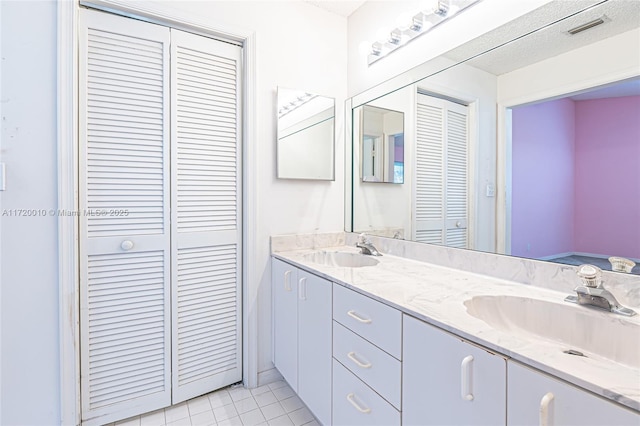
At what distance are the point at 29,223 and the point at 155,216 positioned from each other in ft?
1.54

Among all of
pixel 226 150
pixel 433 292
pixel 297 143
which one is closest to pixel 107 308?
pixel 226 150

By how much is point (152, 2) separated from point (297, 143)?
984 millimetres

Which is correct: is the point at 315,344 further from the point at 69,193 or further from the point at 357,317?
the point at 69,193

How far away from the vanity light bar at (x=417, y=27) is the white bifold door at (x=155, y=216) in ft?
2.67

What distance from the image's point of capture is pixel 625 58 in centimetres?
93

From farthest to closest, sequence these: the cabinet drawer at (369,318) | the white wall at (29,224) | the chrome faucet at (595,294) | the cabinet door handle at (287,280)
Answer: the cabinet door handle at (287,280) → the white wall at (29,224) → the cabinet drawer at (369,318) → the chrome faucet at (595,294)

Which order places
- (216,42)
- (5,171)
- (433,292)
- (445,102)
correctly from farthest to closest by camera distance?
(216,42) < (445,102) < (5,171) < (433,292)

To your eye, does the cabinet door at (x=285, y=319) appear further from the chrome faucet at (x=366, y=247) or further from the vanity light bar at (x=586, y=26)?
the vanity light bar at (x=586, y=26)

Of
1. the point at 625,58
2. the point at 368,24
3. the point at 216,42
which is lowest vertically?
the point at 625,58

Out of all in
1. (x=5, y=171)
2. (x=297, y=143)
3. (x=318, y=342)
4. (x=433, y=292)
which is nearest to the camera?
(x=433, y=292)

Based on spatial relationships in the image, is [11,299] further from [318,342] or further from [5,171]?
[318,342]

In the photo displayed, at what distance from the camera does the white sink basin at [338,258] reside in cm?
179

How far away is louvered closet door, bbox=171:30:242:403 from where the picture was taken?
1605mm

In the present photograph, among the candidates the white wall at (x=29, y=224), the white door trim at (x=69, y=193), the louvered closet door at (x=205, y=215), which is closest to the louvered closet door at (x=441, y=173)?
the louvered closet door at (x=205, y=215)
